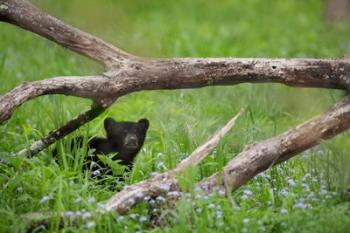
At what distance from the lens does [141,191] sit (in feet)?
18.7

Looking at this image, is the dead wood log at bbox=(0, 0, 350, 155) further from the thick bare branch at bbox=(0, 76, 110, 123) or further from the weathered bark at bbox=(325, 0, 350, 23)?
the weathered bark at bbox=(325, 0, 350, 23)

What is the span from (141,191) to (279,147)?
41.5 inches

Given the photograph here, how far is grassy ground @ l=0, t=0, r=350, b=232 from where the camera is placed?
18.4ft

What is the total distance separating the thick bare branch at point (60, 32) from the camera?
20.7 ft

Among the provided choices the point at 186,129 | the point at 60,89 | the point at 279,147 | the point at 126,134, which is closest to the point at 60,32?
the point at 60,89

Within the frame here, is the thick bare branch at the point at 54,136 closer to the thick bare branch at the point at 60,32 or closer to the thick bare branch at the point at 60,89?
the thick bare branch at the point at 60,89

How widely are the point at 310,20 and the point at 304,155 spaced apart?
9.37 meters

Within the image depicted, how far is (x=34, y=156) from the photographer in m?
6.72

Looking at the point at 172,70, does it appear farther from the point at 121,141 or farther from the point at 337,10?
the point at 337,10

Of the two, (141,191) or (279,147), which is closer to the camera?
(141,191)

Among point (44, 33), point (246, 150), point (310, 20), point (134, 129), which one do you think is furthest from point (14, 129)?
point (310, 20)

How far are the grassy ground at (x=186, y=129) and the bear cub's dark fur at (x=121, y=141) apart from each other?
0.51 feet

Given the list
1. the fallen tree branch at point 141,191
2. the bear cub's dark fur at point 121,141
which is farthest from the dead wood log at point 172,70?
the bear cub's dark fur at point 121,141

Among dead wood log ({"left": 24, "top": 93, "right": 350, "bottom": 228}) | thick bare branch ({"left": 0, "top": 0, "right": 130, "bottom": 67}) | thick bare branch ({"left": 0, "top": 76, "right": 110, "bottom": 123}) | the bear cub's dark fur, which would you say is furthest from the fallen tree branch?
the bear cub's dark fur
